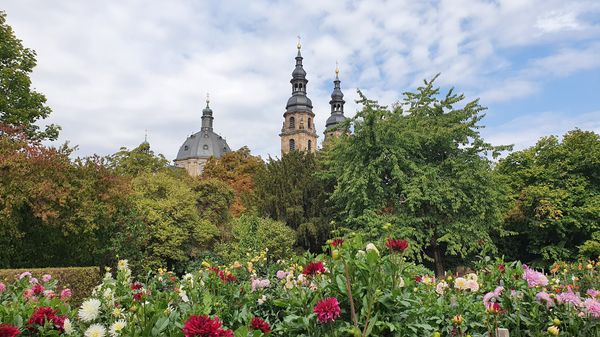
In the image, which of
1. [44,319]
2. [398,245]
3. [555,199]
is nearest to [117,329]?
[44,319]

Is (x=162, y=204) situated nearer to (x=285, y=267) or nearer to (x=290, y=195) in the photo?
(x=290, y=195)

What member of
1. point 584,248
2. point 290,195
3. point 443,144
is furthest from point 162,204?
point 584,248

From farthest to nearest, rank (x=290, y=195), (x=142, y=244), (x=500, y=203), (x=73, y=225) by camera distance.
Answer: (x=290, y=195) < (x=500, y=203) < (x=142, y=244) < (x=73, y=225)

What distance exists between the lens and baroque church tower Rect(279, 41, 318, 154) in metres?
61.8

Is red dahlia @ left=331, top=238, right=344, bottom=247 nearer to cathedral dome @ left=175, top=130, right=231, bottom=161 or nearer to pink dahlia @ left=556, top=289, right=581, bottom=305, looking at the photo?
pink dahlia @ left=556, top=289, right=581, bottom=305

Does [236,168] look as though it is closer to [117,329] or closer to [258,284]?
[258,284]

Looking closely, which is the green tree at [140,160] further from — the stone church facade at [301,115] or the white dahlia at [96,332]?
the white dahlia at [96,332]

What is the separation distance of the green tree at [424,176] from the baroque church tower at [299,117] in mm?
43798

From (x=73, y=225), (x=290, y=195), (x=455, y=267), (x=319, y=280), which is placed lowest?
(x=455, y=267)

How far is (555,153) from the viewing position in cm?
2183

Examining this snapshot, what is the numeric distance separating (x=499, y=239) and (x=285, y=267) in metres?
20.0

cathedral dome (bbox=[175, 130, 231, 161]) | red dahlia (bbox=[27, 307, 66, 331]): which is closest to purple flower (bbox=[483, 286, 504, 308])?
red dahlia (bbox=[27, 307, 66, 331])

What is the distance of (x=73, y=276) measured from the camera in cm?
944

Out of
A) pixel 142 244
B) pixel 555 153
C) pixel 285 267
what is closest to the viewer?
pixel 285 267
